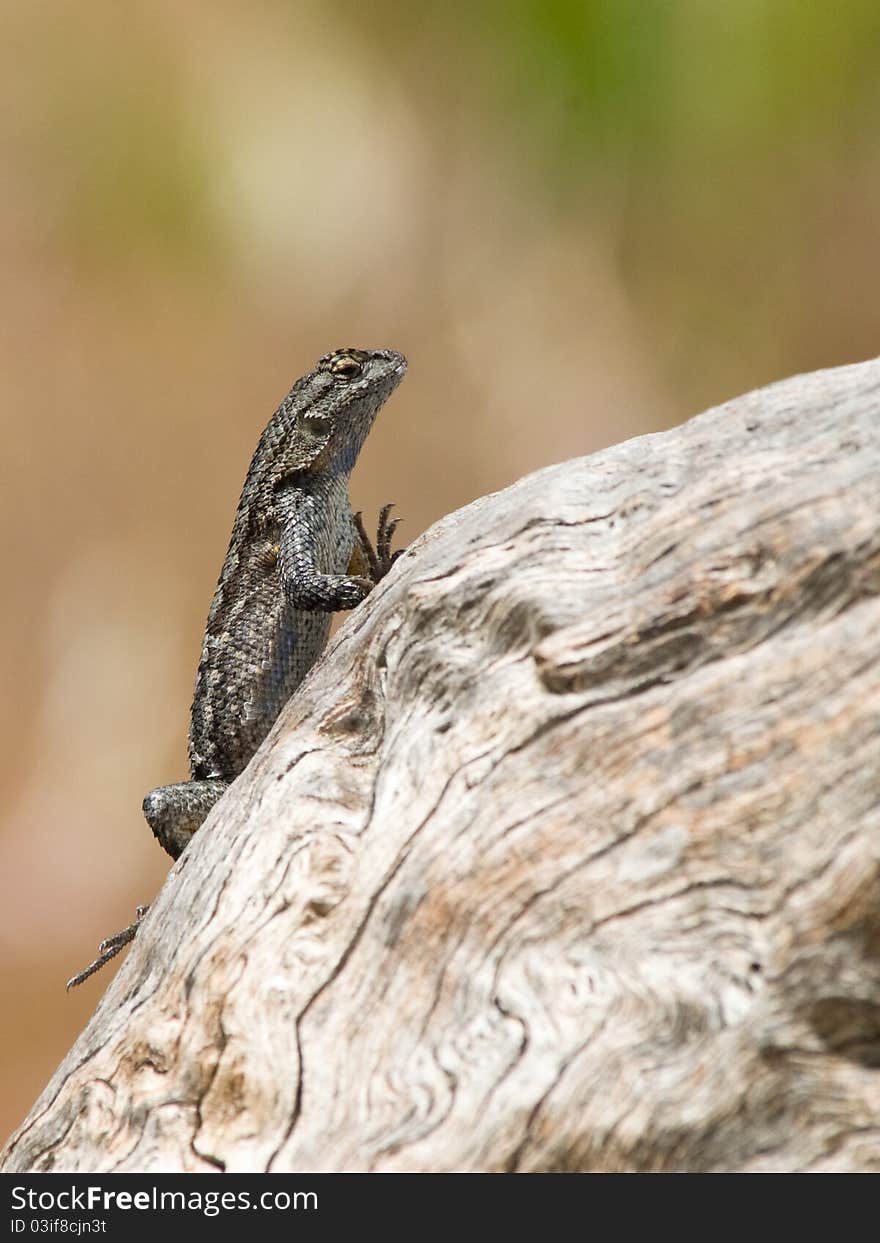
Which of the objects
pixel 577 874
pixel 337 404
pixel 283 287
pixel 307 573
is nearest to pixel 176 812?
pixel 307 573

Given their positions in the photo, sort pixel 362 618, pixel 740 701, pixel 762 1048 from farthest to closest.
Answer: pixel 362 618
pixel 740 701
pixel 762 1048

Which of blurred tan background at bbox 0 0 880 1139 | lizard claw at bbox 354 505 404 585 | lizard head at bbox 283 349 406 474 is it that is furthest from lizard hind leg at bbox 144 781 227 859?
blurred tan background at bbox 0 0 880 1139

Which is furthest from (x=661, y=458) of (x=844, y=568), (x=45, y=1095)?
(x=45, y=1095)

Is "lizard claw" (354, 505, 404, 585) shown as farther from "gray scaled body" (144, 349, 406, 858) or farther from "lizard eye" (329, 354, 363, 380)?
"lizard eye" (329, 354, 363, 380)

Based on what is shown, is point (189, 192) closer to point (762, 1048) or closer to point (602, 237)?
point (602, 237)

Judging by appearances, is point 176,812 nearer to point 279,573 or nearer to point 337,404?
point 279,573

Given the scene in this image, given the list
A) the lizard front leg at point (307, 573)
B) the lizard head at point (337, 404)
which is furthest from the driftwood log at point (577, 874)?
the lizard head at point (337, 404)
